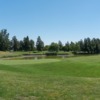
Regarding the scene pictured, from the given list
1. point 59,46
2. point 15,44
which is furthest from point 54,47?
point 15,44

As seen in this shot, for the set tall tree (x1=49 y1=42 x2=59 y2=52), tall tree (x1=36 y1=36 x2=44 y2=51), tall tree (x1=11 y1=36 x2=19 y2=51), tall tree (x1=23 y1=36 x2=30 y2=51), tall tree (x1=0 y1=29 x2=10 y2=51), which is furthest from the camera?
tall tree (x1=36 y1=36 x2=44 y2=51)

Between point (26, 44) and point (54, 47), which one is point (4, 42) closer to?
point (26, 44)

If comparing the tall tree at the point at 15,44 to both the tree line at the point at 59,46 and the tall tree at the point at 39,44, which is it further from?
the tall tree at the point at 39,44

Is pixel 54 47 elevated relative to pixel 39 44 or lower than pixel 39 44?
lower

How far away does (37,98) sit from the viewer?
12.7 meters

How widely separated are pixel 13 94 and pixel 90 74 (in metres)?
13.7

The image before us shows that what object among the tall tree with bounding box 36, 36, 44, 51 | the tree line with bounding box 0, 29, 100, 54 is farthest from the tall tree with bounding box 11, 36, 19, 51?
the tall tree with bounding box 36, 36, 44, 51

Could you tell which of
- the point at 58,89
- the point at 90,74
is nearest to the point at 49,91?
the point at 58,89

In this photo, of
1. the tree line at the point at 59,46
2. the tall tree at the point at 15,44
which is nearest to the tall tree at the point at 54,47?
the tree line at the point at 59,46

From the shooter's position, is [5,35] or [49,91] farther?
[5,35]

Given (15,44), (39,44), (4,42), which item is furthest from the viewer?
(39,44)

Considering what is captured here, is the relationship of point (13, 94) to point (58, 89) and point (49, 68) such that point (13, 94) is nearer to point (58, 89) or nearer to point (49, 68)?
point (58, 89)

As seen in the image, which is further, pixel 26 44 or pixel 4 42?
pixel 26 44

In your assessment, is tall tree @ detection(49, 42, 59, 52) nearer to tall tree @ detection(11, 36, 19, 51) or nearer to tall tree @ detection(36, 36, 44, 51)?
tall tree @ detection(36, 36, 44, 51)
